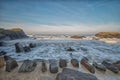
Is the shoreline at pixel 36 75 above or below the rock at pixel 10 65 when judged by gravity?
below

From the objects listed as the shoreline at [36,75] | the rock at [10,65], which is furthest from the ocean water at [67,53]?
Answer: the shoreline at [36,75]

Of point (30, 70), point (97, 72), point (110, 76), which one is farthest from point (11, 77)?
point (110, 76)

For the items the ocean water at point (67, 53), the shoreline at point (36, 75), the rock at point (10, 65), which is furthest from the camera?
the ocean water at point (67, 53)

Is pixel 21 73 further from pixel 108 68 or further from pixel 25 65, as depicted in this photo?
pixel 108 68

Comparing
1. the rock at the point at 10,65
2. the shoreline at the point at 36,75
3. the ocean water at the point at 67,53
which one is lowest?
the ocean water at the point at 67,53

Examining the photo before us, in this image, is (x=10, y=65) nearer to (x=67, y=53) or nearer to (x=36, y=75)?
(x=36, y=75)

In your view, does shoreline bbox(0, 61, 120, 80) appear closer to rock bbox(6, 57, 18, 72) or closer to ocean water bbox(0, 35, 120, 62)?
rock bbox(6, 57, 18, 72)

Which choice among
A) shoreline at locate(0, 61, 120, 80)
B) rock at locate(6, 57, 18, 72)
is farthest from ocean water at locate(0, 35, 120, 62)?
shoreline at locate(0, 61, 120, 80)

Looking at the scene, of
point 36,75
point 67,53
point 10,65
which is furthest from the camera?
point 67,53

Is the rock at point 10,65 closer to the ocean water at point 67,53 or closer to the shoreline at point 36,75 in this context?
Answer: the shoreline at point 36,75

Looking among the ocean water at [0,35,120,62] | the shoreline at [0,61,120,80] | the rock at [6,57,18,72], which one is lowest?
the ocean water at [0,35,120,62]

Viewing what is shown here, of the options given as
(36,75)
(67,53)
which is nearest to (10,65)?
(36,75)

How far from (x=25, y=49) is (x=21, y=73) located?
3.61 metres

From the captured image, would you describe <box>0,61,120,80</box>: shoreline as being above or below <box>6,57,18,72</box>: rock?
below
